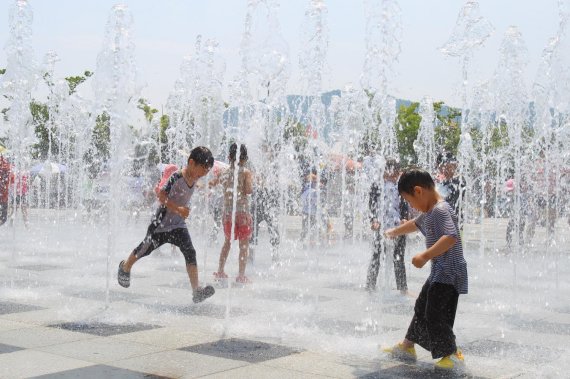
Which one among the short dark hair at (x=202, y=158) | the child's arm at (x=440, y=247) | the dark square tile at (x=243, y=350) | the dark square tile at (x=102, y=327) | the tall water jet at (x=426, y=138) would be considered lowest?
the dark square tile at (x=243, y=350)

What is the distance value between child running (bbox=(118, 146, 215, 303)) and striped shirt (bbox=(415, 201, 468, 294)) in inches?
89.6

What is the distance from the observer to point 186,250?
7027 millimetres

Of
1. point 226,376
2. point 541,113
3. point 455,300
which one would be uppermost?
point 541,113

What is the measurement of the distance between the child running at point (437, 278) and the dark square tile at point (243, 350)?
831mm

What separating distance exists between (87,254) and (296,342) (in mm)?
6728

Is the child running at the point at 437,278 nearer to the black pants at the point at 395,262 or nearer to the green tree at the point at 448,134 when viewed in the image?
the black pants at the point at 395,262

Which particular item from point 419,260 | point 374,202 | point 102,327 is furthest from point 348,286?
point 419,260

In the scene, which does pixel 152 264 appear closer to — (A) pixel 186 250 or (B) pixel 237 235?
(B) pixel 237 235

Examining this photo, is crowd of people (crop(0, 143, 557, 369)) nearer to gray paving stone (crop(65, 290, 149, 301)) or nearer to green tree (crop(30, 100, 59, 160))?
gray paving stone (crop(65, 290, 149, 301))

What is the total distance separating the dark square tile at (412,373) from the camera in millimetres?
4797

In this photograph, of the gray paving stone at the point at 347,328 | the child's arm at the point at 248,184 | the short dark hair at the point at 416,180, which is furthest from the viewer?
the child's arm at the point at 248,184

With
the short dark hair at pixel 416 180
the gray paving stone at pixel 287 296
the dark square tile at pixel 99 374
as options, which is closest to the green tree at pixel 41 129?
the gray paving stone at pixel 287 296

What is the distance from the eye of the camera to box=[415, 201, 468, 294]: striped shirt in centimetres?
500

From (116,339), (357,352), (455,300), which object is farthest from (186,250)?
(455,300)
